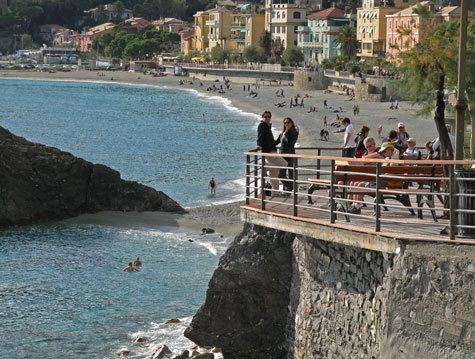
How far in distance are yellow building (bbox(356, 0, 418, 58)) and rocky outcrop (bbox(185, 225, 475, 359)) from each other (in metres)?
114

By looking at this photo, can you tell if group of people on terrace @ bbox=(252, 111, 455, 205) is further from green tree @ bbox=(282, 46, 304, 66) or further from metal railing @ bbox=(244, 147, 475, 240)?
green tree @ bbox=(282, 46, 304, 66)

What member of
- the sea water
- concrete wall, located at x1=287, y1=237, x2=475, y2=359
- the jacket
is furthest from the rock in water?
concrete wall, located at x1=287, y1=237, x2=475, y2=359

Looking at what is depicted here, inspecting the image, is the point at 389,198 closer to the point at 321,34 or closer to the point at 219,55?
the point at 321,34

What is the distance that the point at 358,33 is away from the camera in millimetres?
135375

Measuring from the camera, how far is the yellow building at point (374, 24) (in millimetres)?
127438

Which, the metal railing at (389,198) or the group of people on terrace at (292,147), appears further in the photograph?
the group of people on terrace at (292,147)

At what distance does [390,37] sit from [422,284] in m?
116

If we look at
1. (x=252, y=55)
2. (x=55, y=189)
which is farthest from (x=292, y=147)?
(x=252, y=55)

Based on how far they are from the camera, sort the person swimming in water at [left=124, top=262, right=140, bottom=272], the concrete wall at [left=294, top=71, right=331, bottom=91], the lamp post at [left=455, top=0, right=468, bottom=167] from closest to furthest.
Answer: the lamp post at [left=455, top=0, right=468, bottom=167] < the person swimming in water at [left=124, top=262, right=140, bottom=272] < the concrete wall at [left=294, top=71, right=331, bottom=91]

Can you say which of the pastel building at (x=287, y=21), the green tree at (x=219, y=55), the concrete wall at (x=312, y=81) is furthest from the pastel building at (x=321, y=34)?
the concrete wall at (x=312, y=81)

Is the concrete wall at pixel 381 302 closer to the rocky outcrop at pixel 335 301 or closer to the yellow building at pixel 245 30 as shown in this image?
the rocky outcrop at pixel 335 301

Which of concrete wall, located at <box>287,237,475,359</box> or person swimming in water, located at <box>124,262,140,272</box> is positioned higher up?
concrete wall, located at <box>287,237,475,359</box>

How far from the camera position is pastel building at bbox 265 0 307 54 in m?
168

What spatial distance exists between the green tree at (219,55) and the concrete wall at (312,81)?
60764 millimetres
